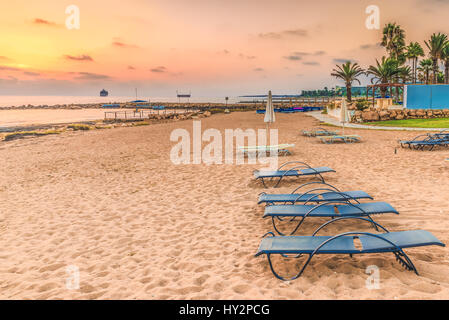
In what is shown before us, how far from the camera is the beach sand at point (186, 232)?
137 inches

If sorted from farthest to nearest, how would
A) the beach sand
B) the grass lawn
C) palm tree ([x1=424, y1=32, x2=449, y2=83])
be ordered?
palm tree ([x1=424, y1=32, x2=449, y2=83]), the grass lawn, the beach sand

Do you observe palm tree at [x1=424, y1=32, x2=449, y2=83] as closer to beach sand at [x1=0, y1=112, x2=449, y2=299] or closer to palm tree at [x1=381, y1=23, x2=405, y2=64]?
palm tree at [x1=381, y1=23, x2=405, y2=64]

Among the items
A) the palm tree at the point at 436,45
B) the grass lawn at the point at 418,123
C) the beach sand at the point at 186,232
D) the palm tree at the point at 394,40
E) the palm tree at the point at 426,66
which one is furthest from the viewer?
the palm tree at the point at 426,66

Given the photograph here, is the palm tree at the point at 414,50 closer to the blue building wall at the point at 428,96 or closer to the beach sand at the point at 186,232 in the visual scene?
the blue building wall at the point at 428,96

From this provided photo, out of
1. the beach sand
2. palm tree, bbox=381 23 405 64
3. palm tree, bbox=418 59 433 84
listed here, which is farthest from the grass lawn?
palm tree, bbox=418 59 433 84

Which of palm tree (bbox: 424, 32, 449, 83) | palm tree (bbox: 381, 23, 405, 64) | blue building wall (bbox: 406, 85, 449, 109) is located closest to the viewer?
blue building wall (bbox: 406, 85, 449, 109)

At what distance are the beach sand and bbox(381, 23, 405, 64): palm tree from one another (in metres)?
52.5

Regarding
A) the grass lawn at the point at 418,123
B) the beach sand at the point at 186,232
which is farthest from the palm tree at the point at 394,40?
the beach sand at the point at 186,232

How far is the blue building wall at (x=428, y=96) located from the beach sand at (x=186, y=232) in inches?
781

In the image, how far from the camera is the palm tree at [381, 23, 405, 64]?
5284 cm

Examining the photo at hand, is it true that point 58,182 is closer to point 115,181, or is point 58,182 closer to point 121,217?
point 115,181

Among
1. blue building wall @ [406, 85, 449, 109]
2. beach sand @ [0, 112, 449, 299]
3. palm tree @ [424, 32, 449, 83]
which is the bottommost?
beach sand @ [0, 112, 449, 299]

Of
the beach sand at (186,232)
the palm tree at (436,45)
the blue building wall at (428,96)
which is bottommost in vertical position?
the beach sand at (186,232)
